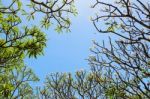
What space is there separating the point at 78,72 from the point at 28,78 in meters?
6.21

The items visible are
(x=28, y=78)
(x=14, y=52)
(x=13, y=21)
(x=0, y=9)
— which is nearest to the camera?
(x=0, y=9)

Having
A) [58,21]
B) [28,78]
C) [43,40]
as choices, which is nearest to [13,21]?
[43,40]

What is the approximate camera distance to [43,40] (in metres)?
13.4

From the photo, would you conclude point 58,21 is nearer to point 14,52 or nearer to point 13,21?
point 13,21

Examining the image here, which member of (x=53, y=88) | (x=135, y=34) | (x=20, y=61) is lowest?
(x=53, y=88)

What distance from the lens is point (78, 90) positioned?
125 feet

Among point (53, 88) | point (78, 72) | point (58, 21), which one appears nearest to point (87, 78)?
point (78, 72)

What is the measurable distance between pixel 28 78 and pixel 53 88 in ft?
21.6

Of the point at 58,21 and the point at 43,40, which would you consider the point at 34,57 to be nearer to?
the point at 43,40

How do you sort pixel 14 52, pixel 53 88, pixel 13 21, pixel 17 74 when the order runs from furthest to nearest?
pixel 53 88, pixel 17 74, pixel 14 52, pixel 13 21

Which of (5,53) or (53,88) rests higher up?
(5,53)

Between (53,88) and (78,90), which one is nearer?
(78,90)

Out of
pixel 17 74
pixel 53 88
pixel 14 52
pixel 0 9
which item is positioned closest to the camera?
pixel 0 9

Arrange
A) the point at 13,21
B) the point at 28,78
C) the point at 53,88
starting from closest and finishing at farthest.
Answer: the point at 13,21, the point at 28,78, the point at 53,88
